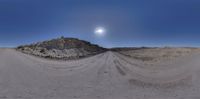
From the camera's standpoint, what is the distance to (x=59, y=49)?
17.3 m

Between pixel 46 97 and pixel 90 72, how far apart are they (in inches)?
173

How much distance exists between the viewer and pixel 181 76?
37.0ft

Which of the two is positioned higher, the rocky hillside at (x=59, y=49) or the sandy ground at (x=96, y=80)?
the rocky hillside at (x=59, y=49)

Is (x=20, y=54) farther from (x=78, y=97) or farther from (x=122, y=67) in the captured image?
(x=78, y=97)

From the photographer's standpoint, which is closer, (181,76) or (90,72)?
(181,76)

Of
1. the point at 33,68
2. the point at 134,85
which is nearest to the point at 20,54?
the point at 33,68

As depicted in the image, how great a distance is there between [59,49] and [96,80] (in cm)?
703

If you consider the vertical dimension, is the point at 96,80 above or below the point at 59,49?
below

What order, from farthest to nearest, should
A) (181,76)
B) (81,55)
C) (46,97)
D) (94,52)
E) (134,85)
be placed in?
(94,52)
(81,55)
(181,76)
(134,85)
(46,97)

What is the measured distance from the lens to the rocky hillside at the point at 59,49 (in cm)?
1684

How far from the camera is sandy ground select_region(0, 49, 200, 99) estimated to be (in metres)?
8.50

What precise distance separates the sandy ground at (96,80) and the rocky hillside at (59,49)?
66.2 inches

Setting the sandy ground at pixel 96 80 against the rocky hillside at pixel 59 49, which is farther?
the rocky hillside at pixel 59 49

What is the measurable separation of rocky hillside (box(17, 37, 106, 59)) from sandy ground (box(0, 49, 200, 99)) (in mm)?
1681
